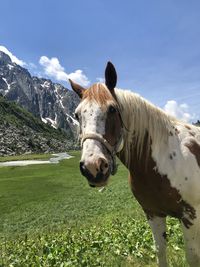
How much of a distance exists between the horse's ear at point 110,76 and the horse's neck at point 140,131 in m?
0.25

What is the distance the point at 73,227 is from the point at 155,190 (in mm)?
14968

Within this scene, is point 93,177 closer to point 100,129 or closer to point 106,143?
point 106,143

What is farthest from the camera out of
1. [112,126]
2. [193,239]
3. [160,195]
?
[160,195]

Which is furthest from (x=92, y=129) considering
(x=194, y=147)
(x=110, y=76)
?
(x=194, y=147)

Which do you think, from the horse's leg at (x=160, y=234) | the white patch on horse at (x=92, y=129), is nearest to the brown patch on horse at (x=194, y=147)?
the horse's leg at (x=160, y=234)

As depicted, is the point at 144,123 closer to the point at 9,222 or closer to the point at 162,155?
the point at 162,155

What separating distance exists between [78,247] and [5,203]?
28748 mm

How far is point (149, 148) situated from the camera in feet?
21.0

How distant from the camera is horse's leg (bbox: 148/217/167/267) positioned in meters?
6.99

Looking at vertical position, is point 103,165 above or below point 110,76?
below

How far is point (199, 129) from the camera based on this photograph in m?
7.38

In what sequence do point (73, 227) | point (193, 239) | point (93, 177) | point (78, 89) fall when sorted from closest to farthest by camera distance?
point (93, 177)
point (193, 239)
point (78, 89)
point (73, 227)

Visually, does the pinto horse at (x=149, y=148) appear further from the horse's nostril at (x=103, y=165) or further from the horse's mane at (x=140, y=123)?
the horse's nostril at (x=103, y=165)

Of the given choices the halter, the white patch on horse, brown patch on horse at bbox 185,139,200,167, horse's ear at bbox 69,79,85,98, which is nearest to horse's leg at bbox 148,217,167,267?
brown patch on horse at bbox 185,139,200,167
